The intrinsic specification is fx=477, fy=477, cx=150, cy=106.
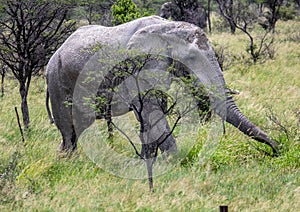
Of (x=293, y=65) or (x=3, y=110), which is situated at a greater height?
(x=3, y=110)

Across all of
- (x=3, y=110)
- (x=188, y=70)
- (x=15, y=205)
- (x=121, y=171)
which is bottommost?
(x=3, y=110)

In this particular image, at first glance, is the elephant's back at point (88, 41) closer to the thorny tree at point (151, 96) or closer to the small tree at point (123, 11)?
the thorny tree at point (151, 96)

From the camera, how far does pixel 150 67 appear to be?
5188 mm

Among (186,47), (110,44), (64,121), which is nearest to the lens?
(186,47)

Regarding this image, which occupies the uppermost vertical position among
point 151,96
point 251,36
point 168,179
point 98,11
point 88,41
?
point 88,41

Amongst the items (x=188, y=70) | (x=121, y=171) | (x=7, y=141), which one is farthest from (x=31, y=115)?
(x=188, y=70)

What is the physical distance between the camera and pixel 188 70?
512 cm

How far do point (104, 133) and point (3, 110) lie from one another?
10.3 ft

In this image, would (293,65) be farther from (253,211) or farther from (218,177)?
(253,211)

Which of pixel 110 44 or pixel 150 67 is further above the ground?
pixel 110 44

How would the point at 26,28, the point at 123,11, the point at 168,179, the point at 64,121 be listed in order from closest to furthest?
the point at 168,179, the point at 64,121, the point at 26,28, the point at 123,11

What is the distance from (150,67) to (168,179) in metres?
1.22

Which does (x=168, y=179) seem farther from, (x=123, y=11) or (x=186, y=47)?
(x=123, y=11)

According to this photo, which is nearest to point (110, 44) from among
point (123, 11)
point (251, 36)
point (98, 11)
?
point (123, 11)
